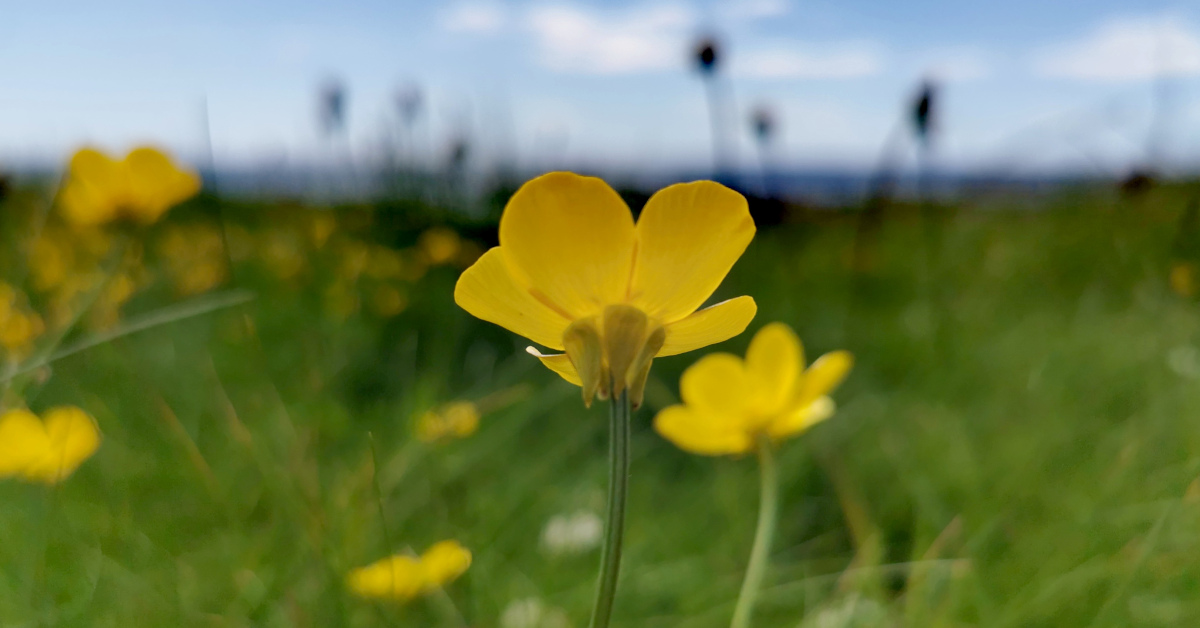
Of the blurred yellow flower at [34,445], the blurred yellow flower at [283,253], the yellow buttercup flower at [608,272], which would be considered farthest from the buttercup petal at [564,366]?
the blurred yellow flower at [283,253]

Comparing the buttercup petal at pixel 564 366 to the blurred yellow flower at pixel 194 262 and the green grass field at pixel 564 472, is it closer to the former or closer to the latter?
the green grass field at pixel 564 472

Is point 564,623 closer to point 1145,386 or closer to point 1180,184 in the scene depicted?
point 1145,386

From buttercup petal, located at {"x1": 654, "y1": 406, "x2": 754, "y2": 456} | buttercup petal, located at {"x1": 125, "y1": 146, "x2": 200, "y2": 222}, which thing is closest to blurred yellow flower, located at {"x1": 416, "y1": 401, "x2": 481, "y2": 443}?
buttercup petal, located at {"x1": 654, "y1": 406, "x2": 754, "y2": 456}

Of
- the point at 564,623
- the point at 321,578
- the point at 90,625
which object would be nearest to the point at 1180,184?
the point at 564,623

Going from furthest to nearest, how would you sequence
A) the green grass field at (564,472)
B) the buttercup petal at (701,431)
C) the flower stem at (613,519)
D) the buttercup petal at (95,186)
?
the buttercup petal at (95,186), the green grass field at (564,472), the buttercup petal at (701,431), the flower stem at (613,519)

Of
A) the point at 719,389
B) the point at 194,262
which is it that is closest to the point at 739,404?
the point at 719,389

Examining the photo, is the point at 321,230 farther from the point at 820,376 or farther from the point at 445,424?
the point at 820,376
